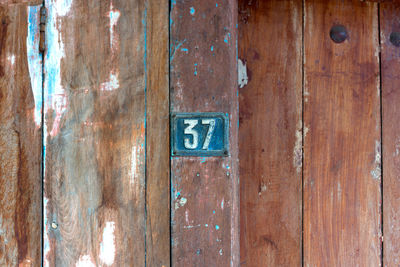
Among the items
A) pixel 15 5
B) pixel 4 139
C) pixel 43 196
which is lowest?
pixel 43 196

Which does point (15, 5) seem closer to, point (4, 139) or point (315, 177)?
point (4, 139)

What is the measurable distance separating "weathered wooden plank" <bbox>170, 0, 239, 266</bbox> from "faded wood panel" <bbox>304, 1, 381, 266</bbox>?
8.8 inches

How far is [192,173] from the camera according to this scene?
641 mm

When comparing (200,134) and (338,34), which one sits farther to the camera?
(338,34)

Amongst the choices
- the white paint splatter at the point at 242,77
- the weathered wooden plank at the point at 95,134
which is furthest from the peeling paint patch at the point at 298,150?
the weathered wooden plank at the point at 95,134

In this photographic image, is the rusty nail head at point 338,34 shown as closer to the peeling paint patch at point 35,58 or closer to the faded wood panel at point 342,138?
the faded wood panel at point 342,138

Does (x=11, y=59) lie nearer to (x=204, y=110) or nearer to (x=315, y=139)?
(x=204, y=110)

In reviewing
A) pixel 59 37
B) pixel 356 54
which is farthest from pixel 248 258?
pixel 59 37

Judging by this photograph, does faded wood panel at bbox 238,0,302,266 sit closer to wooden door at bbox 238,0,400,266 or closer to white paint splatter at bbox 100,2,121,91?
wooden door at bbox 238,0,400,266

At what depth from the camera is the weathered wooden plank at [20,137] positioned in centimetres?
68

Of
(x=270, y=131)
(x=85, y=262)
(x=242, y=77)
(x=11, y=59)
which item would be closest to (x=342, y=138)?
(x=270, y=131)

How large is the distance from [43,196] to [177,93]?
15.3 inches

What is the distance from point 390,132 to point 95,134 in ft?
2.41

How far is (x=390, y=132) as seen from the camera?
2.48ft
